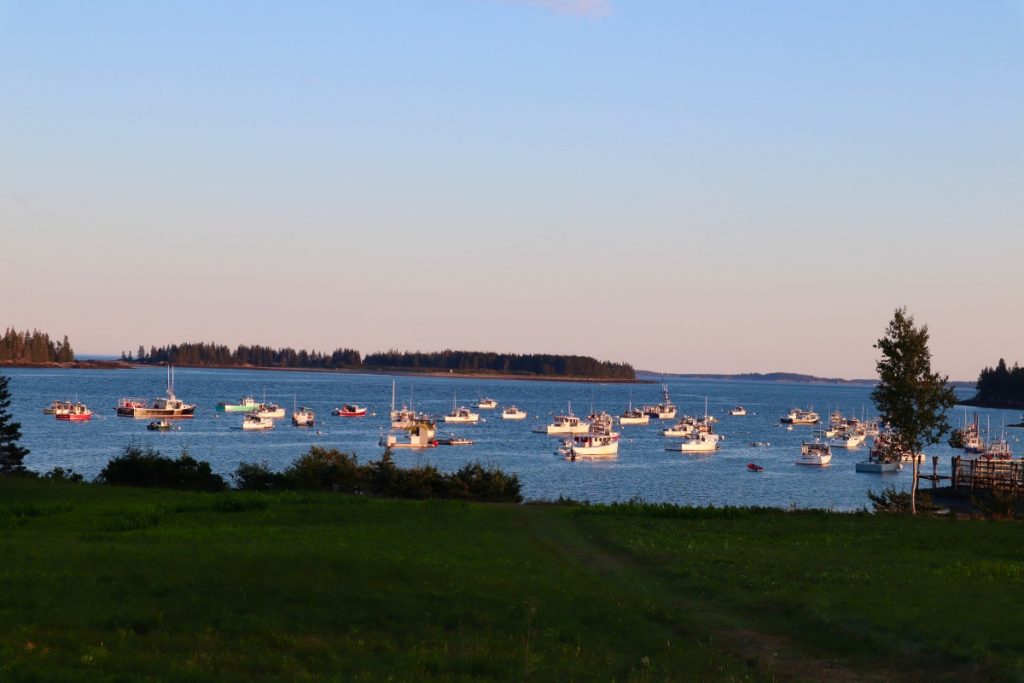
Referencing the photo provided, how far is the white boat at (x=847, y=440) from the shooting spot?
507 ft

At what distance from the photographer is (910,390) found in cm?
4756

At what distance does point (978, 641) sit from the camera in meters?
17.3

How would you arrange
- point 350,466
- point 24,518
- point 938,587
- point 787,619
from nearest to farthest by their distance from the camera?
point 787,619 → point 938,587 → point 24,518 → point 350,466

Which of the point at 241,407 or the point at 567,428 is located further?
the point at 241,407

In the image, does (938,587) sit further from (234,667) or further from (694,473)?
(694,473)

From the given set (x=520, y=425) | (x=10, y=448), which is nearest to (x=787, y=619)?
(x=10, y=448)

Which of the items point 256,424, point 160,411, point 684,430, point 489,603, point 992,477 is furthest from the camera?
point 160,411

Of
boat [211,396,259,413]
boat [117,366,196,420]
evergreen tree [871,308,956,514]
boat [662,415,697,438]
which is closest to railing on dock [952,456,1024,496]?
evergreen tree [871,308,956,514]

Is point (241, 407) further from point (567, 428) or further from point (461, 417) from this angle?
point (567, 428)

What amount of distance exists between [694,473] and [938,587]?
271 ft

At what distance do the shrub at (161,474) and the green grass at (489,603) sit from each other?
15552 millimetres

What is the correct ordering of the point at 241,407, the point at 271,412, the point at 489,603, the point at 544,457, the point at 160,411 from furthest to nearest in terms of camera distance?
1. the point at 241,407
2. the point at 271,412
3. the point at 160,411
4. the point at 544,457
5. the point at 489,603

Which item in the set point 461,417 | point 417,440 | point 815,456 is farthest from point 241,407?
point 815,456

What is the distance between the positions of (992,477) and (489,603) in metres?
47.9
